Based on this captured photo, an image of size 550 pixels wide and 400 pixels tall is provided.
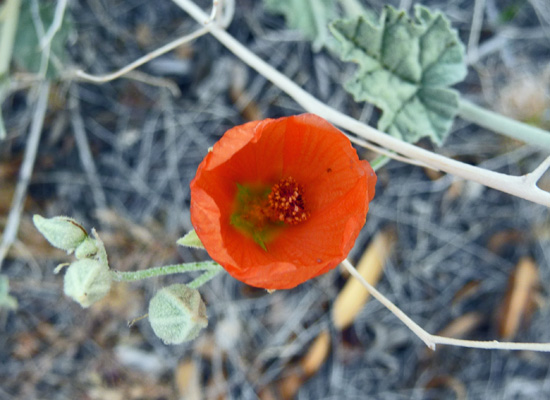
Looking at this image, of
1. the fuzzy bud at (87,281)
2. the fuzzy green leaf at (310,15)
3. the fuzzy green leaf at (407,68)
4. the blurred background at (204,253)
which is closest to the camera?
the fuzzy bud at (87,281)

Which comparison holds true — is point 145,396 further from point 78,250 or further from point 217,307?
point 78,250

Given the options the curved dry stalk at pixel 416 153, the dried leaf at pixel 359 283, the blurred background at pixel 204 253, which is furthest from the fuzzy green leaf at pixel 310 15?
the dried leaf at pixel 359 283

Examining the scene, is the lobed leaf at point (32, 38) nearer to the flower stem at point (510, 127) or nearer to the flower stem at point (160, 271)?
the flower stem at point (160, 271)

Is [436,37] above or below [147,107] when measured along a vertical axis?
above

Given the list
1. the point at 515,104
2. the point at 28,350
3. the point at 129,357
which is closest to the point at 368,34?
the point at 515,104

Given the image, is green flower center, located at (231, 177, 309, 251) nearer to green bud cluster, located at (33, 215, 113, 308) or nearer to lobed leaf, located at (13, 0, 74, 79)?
green bud cluster, located at (33, 215, 113, 308)

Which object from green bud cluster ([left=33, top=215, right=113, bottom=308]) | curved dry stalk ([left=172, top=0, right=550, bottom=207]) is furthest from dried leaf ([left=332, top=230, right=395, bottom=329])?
green bud cluster ([left=33, top=215, right=113, bottom=308])
